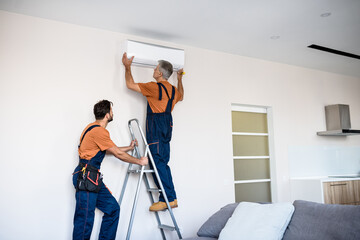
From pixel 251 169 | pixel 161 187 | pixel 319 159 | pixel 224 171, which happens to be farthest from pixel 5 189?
pixel 319 159

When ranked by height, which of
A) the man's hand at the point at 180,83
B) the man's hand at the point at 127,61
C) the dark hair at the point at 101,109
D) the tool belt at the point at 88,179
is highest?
the man's hand at the point at 127,61

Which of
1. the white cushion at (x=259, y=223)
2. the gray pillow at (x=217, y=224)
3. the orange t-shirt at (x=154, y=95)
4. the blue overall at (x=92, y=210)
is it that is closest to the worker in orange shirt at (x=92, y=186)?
the blue overall at (x=92, y=210)

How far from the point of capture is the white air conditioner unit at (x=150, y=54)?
11.2 feet

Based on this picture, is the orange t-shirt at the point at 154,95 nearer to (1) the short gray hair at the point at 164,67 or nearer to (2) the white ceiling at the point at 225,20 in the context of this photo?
(1) the short gray hair at the point at 164,67

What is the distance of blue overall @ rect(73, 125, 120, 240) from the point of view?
9.00 feet

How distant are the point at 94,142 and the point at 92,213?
2.15ft

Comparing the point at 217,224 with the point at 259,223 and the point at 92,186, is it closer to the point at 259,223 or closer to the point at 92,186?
the point at 259,223

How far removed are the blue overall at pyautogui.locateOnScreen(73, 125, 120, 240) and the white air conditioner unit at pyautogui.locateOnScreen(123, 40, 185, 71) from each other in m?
1.04

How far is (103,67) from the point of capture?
3.53 metres

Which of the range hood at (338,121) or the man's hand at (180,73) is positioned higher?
the man's hand at (180,73)

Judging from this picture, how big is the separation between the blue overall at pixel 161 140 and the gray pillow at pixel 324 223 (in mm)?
1490

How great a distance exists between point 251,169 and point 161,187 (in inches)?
75.1

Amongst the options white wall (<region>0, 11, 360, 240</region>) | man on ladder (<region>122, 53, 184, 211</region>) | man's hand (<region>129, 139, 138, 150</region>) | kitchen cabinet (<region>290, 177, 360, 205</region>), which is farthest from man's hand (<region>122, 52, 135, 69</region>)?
kitchen cabinet (<region>290, 177, 360, 205</region>)

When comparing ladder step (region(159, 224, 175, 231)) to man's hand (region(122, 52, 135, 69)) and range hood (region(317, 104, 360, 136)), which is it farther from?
range hood (region(317, 104, 360, 136))
